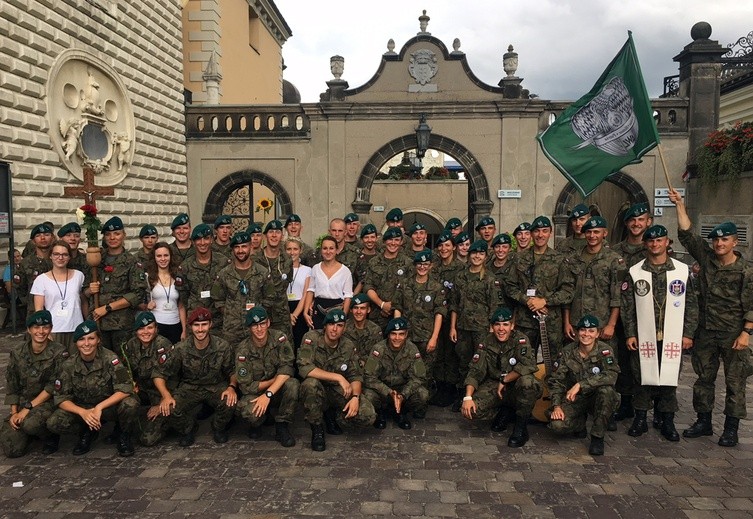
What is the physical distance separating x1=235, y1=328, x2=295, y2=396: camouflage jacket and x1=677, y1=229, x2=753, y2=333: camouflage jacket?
14.0 feet

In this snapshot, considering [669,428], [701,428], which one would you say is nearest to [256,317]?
[669,428]

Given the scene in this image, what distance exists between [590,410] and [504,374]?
2.94ft

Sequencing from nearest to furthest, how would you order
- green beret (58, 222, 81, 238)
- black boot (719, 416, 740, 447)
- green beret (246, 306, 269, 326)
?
black boot (719, 416, 740, 447), green beret (246, 306, 269, 326), green beret (58, 222, 81, 238)

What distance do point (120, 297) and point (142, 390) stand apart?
130 centimetres

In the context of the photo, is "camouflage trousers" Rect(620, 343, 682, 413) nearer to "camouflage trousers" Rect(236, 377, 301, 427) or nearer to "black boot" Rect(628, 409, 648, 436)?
"black boot" Rect(628, 409, 648, 436)

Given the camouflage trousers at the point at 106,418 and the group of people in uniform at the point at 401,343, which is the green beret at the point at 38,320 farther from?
the camouflage trousers at the point at 106,418

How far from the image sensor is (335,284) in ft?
22.8

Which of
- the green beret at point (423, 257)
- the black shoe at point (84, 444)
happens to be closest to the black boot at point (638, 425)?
the green beret at point (423, 257)

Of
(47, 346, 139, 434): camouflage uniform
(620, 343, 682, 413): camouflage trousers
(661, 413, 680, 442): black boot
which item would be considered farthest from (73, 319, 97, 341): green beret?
(661, 413, 680, 442): black boot

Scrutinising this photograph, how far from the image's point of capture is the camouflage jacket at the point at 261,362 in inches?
225

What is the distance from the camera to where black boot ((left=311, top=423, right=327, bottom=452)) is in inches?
213

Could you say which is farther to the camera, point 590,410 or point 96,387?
point 590,410

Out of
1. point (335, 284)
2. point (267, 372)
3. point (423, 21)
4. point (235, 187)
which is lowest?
point (267, 372)

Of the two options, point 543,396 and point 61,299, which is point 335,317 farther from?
point 61,299
